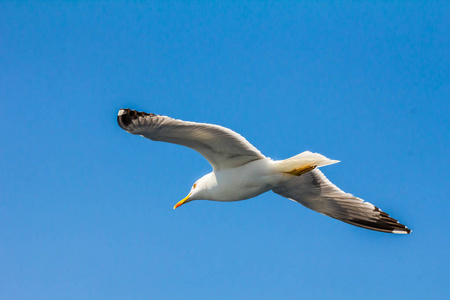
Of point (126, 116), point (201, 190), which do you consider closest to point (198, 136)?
point (126, 116)

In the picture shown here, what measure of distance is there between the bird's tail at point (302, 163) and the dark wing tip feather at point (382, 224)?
1.40 meters

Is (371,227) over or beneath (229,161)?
beneath

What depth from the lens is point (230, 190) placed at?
634cm

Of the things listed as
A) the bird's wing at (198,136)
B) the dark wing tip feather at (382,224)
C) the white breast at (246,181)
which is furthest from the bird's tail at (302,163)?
the dark wing tip feather at (382,224)

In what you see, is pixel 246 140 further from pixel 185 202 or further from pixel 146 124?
pixel 185 202

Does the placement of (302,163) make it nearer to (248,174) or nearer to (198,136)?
(248,174)

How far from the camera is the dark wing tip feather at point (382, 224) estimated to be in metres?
7.03

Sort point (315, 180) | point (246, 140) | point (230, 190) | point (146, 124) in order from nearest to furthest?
point (146, 124) < point (246, 140) < point (230, 190) < point (315, 180)

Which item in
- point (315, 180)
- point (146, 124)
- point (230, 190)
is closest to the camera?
point (146, 124)

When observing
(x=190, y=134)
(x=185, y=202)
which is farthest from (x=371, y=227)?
(x=190, y=134)

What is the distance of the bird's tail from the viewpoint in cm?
600

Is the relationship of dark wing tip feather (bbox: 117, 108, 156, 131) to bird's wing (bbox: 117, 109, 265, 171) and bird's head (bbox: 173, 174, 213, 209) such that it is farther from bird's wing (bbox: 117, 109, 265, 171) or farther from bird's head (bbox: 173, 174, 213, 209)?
bird's head (bbox: 173, 174, 213, 209)

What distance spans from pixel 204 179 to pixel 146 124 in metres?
1.41

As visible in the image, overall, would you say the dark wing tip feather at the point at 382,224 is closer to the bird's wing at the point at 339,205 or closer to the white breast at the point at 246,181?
the bird's wing at the point at 339,205
